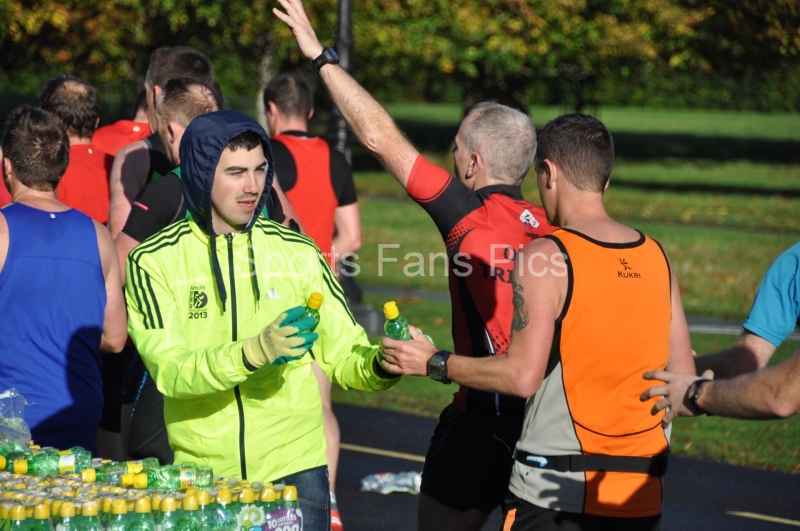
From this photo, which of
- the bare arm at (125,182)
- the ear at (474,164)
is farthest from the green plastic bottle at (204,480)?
the bare arm at (125,182)

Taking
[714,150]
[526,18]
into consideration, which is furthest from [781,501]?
[714,150]

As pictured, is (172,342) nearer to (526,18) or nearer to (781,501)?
(781,501)

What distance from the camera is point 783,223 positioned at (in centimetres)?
2255

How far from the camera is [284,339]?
10.1ft

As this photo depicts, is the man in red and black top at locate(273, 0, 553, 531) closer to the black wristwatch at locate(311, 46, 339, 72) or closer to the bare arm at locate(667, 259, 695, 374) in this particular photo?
the black wristwatch at locate(311, 46, 339, 72)

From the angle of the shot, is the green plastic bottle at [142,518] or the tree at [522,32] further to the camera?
the tree at [522,32]

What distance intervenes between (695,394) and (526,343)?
591 millimetres

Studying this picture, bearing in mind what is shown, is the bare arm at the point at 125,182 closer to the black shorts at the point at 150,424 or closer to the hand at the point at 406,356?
the black shorts at the point at 150,424

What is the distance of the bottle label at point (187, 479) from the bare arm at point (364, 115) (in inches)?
67.0

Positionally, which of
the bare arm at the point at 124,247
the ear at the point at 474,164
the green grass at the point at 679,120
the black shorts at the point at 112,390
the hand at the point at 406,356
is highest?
the green grass at the point at 679,120

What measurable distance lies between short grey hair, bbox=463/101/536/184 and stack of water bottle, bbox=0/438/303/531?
202 centimetres

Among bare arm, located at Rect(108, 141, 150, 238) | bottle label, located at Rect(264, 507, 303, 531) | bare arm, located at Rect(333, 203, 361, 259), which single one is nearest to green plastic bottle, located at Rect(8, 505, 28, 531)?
bottle label, located at Rect(264, 507, 303, 531)

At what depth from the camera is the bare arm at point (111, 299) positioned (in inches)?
183

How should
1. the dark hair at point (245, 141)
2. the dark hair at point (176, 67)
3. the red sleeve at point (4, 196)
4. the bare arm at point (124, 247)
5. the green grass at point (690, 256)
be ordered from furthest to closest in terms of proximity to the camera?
the green grass at point (690, 256) < the dark hair at point (176, 67) < the red sleeve at point (4, 196) < the bare arm at point (124, 247) < the dark hair at point (245, 141)
